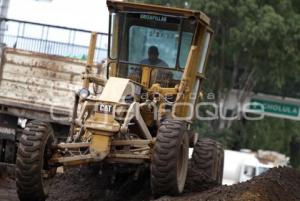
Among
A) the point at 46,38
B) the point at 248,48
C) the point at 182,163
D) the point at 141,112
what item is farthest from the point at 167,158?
the point at 248,48

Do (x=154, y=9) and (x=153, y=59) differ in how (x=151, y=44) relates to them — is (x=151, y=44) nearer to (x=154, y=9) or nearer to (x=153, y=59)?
(x=153, y=59)

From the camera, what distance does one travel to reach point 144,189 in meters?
11.0

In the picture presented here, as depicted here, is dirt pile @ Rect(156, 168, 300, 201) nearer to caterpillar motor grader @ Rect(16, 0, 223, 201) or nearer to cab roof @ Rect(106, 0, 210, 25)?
caterpillar motor grader @ Rect(16, 0, 223, 201)

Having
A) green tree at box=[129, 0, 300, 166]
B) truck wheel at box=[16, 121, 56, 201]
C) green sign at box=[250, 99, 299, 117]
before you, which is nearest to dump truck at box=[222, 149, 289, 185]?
green tree at box=[129, 0, 300, 166]

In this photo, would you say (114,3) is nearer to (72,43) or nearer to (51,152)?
(51,152)

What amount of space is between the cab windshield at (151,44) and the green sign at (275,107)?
2100 cm

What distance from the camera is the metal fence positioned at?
16219mm

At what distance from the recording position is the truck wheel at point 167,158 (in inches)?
378

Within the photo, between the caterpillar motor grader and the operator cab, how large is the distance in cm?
2

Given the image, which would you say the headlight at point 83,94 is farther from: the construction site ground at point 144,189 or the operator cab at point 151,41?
the construction site ground at point 144,189

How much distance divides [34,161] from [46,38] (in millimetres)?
7133

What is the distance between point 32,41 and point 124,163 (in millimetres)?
7129

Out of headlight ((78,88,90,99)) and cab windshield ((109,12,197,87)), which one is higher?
cab windshield ((109,12,197,87))

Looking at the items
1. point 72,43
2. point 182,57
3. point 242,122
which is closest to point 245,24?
point 242,122
